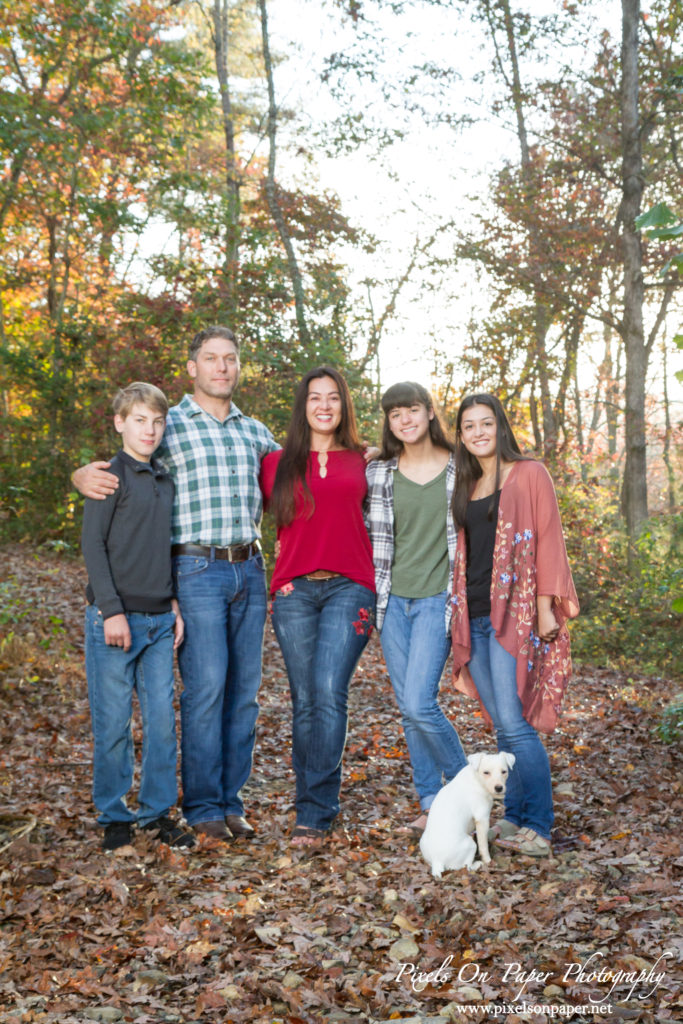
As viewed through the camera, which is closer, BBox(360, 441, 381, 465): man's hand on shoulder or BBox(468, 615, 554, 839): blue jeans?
BBox(468, 615, 554, 839): blue jeans

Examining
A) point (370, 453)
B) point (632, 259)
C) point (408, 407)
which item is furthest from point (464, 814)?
point (632, 259)

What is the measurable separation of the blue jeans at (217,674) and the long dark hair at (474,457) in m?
1.16

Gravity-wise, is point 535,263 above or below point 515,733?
above

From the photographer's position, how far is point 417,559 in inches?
179

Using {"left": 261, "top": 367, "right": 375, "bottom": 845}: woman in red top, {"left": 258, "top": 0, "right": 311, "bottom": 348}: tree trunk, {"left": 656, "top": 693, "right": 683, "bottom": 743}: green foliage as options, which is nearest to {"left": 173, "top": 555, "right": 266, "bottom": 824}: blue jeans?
{"left": 261, "top": 367, "right": 375, "bottom": 845}: woman in red top

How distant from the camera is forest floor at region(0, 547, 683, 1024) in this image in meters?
3.02

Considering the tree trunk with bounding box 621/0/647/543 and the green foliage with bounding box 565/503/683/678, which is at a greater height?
the tree trunk with bounding box 621/0/647/543

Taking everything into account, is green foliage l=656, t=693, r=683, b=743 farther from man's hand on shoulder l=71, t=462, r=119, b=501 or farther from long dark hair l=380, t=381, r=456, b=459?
man's hand on shoulder l=71, t=462, r=119, b=501

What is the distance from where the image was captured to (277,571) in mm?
4637

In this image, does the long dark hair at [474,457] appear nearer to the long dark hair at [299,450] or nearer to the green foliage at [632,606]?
the long dark hair at [299,450]

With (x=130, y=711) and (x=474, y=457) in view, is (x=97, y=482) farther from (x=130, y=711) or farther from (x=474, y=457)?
(x=474, y=457)

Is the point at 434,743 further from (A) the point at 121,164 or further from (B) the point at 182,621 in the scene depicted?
(A) the point at 121,164

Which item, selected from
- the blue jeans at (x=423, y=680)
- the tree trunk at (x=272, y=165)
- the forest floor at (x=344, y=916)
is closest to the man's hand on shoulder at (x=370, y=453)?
the blue jeans at (x=423, y=680)

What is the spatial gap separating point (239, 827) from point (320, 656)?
3.51 ft
